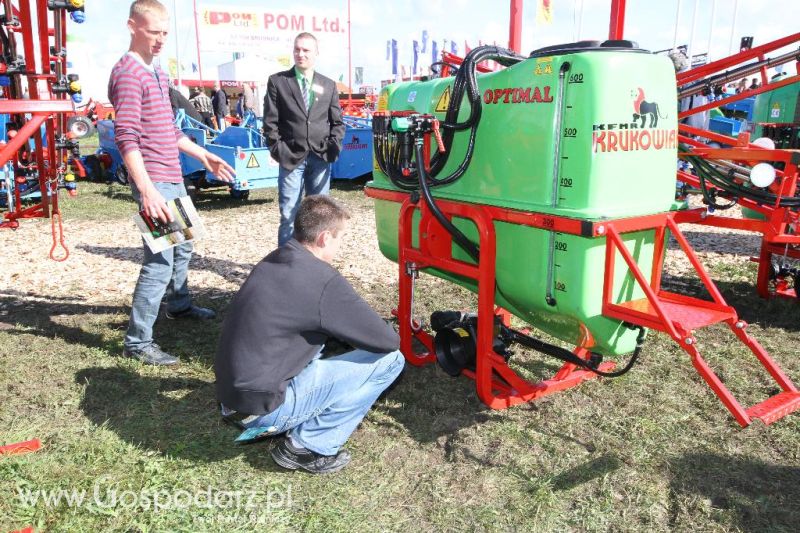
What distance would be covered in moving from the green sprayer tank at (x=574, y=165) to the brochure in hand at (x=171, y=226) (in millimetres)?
1599

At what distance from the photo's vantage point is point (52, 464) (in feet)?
9.09

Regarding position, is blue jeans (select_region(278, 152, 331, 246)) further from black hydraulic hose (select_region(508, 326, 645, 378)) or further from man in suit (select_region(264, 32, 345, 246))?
black hydraulic hose (select_region(508, 326, 645, 378))

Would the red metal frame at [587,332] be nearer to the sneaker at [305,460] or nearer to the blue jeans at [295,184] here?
the sneaker at [305,460]

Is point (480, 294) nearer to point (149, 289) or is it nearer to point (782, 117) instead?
point (149, 289)

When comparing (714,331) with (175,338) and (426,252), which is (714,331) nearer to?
(426,252)

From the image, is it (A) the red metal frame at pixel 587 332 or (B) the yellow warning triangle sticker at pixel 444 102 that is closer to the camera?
(A) the red metal frame at pixel 587 332

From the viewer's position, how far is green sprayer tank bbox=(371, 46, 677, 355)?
8.54 ft

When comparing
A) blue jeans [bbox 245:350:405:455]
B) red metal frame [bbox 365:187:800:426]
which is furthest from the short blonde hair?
blue jeans [bbox 245:350:405:455]

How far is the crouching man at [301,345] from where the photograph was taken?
2.51 meters

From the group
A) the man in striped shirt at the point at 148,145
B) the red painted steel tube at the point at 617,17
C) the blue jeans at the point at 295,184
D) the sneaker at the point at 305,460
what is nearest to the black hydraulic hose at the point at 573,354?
the sneaker at the point at 305,460

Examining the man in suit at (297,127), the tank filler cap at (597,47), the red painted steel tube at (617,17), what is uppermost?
the red painted steel tube at (617,17)

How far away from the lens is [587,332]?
2.88 meters

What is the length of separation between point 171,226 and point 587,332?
7.53ft

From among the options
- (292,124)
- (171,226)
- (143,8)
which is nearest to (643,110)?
(171,226)
